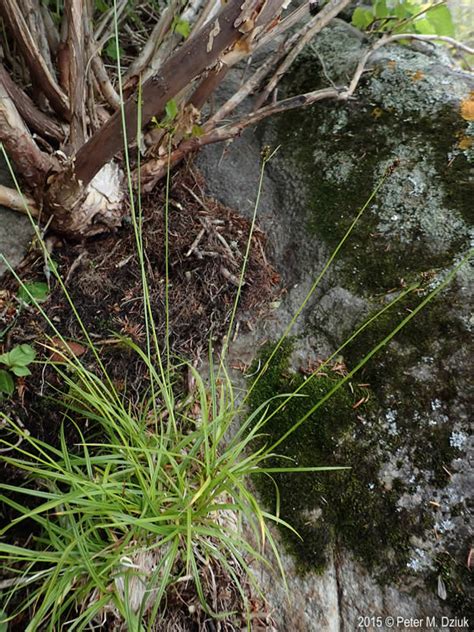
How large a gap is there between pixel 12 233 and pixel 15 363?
2.02ft

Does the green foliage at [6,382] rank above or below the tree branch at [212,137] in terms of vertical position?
below

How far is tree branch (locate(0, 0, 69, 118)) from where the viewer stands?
1.44 metres

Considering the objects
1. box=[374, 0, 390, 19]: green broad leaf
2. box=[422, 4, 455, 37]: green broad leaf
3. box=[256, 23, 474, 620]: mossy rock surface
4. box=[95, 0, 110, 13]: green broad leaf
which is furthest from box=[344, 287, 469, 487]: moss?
box=[95, 0, 110, 13]: green broad leaf

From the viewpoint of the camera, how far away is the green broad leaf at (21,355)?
139 centimetres

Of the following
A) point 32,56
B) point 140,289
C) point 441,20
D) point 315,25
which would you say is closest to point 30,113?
point 32,56

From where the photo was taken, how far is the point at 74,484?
3.88ft

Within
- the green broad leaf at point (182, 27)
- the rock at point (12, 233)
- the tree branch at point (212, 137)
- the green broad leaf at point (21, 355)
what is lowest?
the green broad leaf at point (21, 355)

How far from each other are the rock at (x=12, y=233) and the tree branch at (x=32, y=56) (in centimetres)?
37

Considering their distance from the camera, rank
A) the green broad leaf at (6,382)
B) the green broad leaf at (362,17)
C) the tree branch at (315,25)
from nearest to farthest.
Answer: the green broad leaf at (6,382)
the tree branch at (315,25)
the green broad leaf at (362,17)

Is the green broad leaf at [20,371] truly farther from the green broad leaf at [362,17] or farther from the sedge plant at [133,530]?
the green broad leaf at [362,17]

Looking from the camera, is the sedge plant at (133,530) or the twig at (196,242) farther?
the twig at (196,242)

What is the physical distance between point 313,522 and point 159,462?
0.56 m

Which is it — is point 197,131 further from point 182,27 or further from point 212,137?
point 182,27

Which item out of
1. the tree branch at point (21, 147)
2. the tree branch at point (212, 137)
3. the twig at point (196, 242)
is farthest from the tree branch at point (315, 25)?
the tree branch at point (21, 147)
